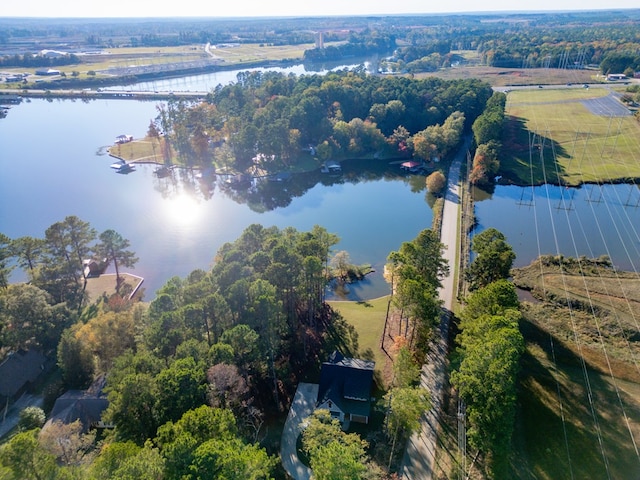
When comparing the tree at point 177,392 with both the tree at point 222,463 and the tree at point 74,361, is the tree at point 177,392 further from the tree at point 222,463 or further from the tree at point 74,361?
the tree at point 74,361

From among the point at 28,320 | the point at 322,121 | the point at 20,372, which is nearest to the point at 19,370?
the point at 20,372

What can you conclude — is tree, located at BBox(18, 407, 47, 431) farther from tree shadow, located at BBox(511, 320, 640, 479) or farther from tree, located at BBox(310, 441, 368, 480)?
tree shadow, located at BBox(511, 320, 640, 479)

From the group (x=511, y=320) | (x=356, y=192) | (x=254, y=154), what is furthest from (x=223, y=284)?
(x=254, y=154)

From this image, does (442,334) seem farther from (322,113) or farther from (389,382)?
(322,113)

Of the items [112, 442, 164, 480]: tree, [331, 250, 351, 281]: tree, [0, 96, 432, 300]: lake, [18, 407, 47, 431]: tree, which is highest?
[112, 442, 164, 480]: tree

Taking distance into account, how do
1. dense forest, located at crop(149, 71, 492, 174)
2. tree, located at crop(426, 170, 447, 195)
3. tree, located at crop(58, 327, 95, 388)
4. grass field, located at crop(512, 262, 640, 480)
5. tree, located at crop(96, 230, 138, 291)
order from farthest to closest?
dense forest, located at crop(149, 71, 492, 174), tree, located at crop(426, 170, 447, 195), tree, located at crop(96, 230, 138, 291), tree, located at crop(58, 327, 95, 388), grass field, located at crop(512, 262, 640, 480)

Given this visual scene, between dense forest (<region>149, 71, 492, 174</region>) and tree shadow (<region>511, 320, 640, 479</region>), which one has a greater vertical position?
dense forest (<region>149, 71, 492, 174</region>)

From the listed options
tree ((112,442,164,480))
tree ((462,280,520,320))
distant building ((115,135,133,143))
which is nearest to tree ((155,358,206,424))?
Result: tree ((112,442,164,480))

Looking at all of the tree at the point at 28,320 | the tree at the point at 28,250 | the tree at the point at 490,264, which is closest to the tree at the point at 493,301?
the tree at the point at 490,264
